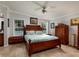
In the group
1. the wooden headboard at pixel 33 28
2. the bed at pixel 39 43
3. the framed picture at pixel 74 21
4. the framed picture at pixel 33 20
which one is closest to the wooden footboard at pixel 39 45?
the bed at pixel 39 43

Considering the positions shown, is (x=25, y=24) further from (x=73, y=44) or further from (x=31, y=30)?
(x=73, y=44)

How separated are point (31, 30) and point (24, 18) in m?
1.17

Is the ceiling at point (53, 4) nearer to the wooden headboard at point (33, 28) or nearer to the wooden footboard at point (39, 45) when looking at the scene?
the wooden headboard at point (33, 28)

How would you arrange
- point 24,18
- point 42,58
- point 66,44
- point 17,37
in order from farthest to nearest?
point 24,18
point 17,37
point 66,44
point 42,58

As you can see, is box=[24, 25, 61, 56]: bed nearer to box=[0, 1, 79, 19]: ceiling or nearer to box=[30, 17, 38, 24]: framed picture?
box=[0, 1, 79, 19]: ceiling

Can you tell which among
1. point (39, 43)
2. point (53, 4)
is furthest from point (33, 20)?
point (39, 43)

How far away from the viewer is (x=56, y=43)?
5555 millimetres

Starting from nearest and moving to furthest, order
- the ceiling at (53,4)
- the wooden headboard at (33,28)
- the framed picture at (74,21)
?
the ceiling at (53,4) < the framed picture at (74,21) < the wooden headboard at (33,28)

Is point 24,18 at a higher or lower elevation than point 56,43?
higher

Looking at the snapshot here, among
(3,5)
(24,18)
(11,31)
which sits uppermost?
(3,5)

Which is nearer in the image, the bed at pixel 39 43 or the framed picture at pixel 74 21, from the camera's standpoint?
the bed at pixel 39 43

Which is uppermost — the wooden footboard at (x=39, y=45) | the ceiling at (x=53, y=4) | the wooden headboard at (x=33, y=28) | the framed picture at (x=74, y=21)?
the ceiling at (x=53, y=4)

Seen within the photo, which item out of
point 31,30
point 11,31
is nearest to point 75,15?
point 31,30

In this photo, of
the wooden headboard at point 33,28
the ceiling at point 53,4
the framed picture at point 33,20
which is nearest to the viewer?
the ceiling at point 53,4
